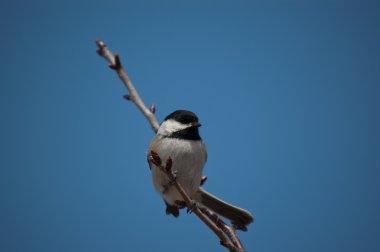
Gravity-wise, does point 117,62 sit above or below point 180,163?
above

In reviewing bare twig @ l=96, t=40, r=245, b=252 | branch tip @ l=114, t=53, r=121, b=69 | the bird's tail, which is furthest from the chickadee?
branch tip @ l=114, t=53, r=121, b=69

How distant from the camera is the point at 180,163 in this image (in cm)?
435

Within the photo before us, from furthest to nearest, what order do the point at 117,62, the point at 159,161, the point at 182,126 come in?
the point at 182,126, the point at 159,161, the point at 117,62

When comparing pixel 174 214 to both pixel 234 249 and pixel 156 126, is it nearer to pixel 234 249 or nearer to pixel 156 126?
pixel 156 126

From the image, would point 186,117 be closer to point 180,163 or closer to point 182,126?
point 182,126

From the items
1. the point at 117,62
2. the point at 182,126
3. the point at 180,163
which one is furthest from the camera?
the point at 182,126

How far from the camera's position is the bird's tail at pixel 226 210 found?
15.5ft

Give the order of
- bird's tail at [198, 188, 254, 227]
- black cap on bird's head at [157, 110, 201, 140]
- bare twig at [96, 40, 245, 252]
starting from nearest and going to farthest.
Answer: bare twig at [96, 40, 245, 252], black cap on bird's head at [157, 110, 201, 140], bird's tail at [198, 188, 254, 227]

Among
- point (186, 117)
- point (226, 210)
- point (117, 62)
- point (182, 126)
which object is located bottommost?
point (226, 210)

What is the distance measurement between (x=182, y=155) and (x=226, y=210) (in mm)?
1151

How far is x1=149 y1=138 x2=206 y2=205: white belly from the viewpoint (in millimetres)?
4336

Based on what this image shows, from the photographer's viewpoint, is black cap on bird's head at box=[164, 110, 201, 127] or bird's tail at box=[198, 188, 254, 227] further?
bird's tail at box=[198, 188, 254, 227]

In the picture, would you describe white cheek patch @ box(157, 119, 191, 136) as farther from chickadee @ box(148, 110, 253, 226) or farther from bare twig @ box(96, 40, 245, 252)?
bare twig @ box(96, 40, 245, 252)

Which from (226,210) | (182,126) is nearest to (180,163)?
(182,126)
